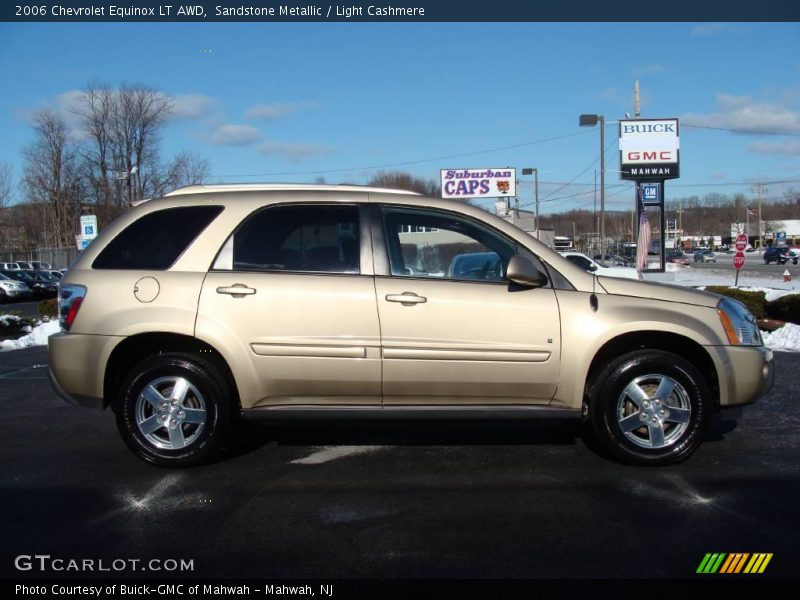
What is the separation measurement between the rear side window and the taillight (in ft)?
0.66

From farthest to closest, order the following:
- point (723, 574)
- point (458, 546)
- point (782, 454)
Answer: point (782, 454) < point (458, 546) < point (723, 574)

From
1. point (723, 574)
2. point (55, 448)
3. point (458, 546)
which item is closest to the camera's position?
point (723, 574)

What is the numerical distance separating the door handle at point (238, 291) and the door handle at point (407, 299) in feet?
2.95

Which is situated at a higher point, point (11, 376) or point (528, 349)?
point (528, 349)

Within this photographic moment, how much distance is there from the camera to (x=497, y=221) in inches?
200

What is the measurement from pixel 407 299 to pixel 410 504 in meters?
1.28

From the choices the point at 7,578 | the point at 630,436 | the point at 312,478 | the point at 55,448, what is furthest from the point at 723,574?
the point at 55,448

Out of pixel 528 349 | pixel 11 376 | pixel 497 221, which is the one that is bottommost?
pixel 11 376

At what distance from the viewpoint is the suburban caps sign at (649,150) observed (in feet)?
120

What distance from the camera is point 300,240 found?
5039 millimetres

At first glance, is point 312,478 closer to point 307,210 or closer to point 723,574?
point 307,210

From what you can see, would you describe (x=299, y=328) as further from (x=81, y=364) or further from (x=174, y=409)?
(x=81, y=364)

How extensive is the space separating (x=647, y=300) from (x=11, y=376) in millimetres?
7953

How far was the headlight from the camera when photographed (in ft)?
16.1
